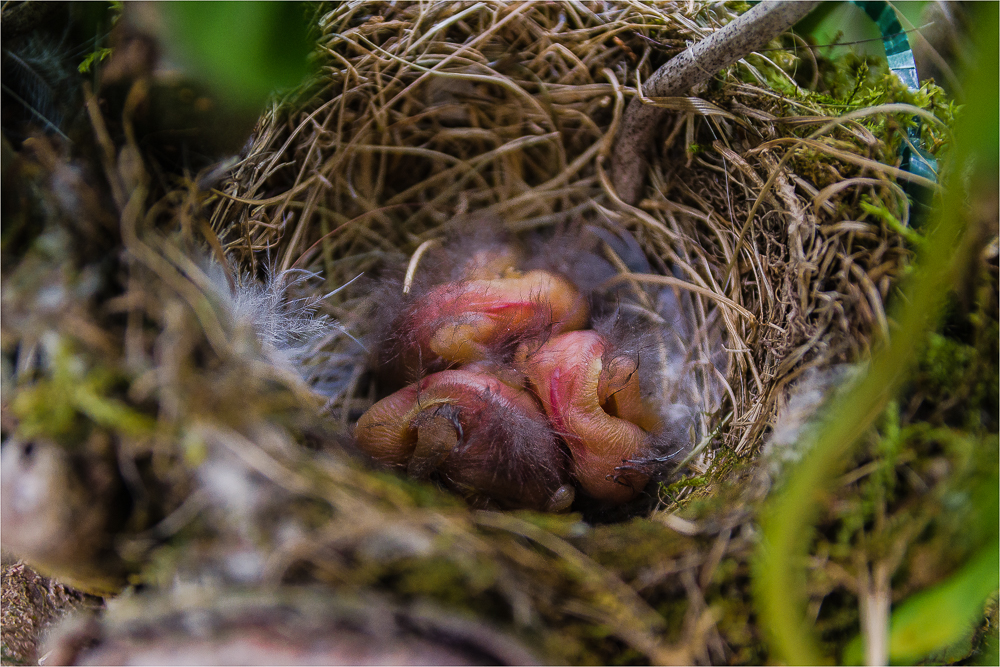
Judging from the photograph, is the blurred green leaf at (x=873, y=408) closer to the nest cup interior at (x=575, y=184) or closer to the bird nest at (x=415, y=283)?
the bird nest at (x=415, y=283)

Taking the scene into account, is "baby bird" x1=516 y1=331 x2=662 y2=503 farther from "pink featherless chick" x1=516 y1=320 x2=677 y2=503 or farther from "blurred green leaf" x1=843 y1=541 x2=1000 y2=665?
"blurred green leaf" x1=843 y1=541 x2=1000 y2=665

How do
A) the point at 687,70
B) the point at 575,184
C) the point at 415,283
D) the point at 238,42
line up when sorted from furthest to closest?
the point at 575,184 → the point at 415,283 → the point at 687,70 → the point at 238,42

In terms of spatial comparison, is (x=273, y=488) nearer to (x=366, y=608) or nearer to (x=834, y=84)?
(x=366, y=608)

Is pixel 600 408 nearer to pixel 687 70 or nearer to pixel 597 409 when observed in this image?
pixel 597 409

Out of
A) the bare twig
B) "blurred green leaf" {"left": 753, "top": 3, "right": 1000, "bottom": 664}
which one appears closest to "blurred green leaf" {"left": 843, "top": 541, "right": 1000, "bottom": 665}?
"blurred green leaf" {"left": 753, "top": 3, "right": 1000, "bottom": 664}

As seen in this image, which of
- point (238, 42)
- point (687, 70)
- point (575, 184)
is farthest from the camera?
point (575, 184)

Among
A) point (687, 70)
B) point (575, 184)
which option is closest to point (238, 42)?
point (687, 70)

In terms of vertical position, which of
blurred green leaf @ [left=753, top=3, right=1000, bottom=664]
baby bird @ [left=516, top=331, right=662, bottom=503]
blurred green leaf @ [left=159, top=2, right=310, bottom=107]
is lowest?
baby bird @ [left=516, top=331, right=662, bottom=503]
